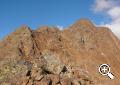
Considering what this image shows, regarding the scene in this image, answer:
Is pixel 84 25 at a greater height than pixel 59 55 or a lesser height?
greater

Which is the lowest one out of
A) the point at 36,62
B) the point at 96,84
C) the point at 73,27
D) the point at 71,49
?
the point at 96,84

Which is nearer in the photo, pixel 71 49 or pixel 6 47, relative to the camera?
pixel 6 47

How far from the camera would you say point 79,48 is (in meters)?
81.2

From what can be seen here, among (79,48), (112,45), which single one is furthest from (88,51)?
(112,45)

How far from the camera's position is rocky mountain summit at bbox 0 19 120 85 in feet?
225

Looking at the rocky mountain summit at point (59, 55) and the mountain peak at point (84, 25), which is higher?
the mountain peak at point (84, 25)

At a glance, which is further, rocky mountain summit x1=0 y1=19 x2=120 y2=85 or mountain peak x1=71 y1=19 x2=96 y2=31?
mountain peak x1=71 y1=19 x2=96 y2=31

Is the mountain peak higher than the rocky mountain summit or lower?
higher

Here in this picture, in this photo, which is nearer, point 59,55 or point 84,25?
point 59,55

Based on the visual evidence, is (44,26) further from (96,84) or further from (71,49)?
(96,84)

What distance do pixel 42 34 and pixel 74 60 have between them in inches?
479

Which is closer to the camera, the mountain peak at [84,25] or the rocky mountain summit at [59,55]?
the rocky mountain summit at [59,55]

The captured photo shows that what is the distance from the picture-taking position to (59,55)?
7769 cm

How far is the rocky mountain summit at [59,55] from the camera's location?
6873 centimetres
